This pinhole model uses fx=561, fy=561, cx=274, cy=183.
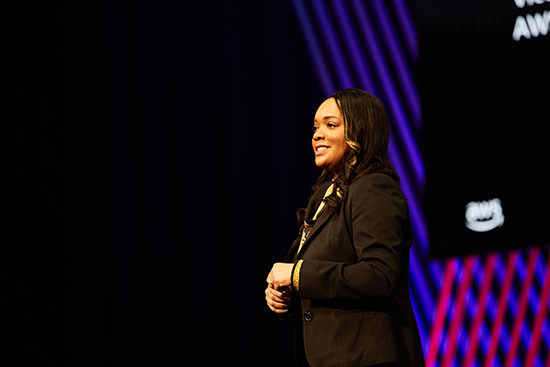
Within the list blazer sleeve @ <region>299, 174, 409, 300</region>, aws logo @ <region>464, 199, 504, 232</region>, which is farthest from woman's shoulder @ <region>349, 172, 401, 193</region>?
aws logo @ <region>464, 199, 504, 232</region>

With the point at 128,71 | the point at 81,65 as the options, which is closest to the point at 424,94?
the point at 128,71

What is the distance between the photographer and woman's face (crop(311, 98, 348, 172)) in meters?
1.59

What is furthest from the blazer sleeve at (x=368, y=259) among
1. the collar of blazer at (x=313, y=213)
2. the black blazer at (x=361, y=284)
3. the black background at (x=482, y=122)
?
the black background at (x=482, y=122)

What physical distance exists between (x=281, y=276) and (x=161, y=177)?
108cm

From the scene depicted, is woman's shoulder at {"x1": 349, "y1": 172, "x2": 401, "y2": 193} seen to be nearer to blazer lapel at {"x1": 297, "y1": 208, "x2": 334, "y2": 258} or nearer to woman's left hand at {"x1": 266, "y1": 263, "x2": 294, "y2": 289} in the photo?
blazer lapel at {"x1": 297, "y1": 208, "x2": 334, "y2": 258}

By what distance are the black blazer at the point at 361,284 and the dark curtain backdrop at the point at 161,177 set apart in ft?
3.29

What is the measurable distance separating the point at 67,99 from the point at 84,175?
30 centimetres

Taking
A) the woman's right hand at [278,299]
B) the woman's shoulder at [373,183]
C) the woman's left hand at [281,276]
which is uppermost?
the woman's shoulder at [373,183]

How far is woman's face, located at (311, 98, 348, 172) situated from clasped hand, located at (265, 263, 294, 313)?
1.10 ft

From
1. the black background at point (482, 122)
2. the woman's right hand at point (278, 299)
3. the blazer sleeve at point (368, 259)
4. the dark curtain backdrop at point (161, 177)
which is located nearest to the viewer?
the blazer sleeve at point (368, 259)

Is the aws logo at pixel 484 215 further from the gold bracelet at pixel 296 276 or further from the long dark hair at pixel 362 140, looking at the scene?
the gold bracelet at pixel 296 276

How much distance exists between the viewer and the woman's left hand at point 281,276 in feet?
4.75

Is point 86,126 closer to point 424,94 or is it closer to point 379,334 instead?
point 379,334

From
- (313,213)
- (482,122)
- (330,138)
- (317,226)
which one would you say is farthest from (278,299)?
(482,122)
